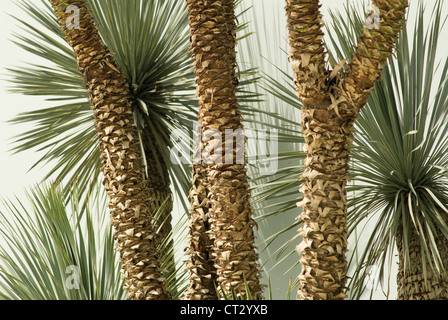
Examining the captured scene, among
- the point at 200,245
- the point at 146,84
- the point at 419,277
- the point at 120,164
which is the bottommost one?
the point at 419,277

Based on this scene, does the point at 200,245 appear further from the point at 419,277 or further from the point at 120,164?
the point at 419,277

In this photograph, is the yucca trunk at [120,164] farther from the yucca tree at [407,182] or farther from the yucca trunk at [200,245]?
the yucca tree at [407,182]

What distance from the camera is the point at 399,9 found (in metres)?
1.12

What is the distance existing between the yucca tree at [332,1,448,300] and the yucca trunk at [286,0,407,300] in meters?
0.62

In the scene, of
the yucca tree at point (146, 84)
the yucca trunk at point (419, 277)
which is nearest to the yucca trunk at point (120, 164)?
the yucca tree at point (146, 84)

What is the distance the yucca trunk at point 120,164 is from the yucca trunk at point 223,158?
0.28 m

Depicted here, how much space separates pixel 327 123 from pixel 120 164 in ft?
2.11

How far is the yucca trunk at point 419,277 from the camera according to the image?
178cm

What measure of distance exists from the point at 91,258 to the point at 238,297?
0.66 metres

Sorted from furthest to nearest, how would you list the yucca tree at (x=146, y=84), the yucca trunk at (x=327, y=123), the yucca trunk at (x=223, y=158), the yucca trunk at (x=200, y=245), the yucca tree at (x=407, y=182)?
the yucca tree at (x=146, y=84), the yucca tree at (x=407, y=182), the yucca trunk at (x=200, y=245), the yucca trunk at (x=223, y=158), the yucca trunk at (x=327, y=123)

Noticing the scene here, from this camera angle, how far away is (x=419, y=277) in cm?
181

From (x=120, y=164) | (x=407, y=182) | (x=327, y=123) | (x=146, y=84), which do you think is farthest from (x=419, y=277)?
(x=146, y=84)
